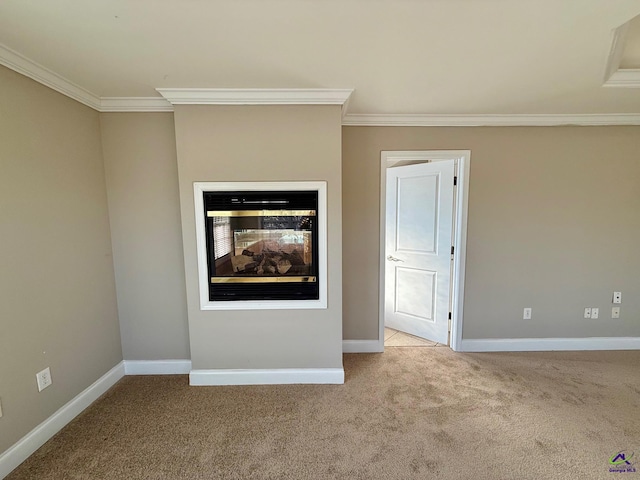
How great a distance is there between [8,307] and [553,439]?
3390 mm

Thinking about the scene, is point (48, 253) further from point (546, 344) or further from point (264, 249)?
point (546, 344)

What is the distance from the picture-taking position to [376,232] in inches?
106

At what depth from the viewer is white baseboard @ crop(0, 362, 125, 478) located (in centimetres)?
154

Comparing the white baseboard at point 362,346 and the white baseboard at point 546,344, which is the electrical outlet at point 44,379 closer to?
the white baseboard at point 362,346

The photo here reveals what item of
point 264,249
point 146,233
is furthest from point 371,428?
point 146,233

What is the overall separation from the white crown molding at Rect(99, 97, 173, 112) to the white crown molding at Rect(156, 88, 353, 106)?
21 centimetres

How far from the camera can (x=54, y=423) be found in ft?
5.88

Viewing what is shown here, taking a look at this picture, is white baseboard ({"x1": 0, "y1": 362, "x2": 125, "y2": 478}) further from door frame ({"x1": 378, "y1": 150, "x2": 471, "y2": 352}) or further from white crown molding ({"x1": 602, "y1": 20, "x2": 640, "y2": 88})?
white crown molding ({"x1": 602, "y1": 20, "x2": 640, "y2": 88})

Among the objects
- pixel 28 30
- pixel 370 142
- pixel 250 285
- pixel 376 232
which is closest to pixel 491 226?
pixel 376 232

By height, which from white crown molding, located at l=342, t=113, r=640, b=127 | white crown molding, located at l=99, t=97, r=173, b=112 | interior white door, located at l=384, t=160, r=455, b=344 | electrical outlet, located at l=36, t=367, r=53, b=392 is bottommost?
electrical outlet, located at l=36, t=367, r=53, b=392

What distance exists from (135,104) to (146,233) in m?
1.06

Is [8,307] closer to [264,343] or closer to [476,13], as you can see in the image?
[264,343]

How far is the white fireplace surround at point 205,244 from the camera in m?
2.11

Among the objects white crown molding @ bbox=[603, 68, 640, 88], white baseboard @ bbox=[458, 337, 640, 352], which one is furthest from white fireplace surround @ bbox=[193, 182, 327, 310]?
white crown molding @ bbox=[603, 68, 640, 88]
